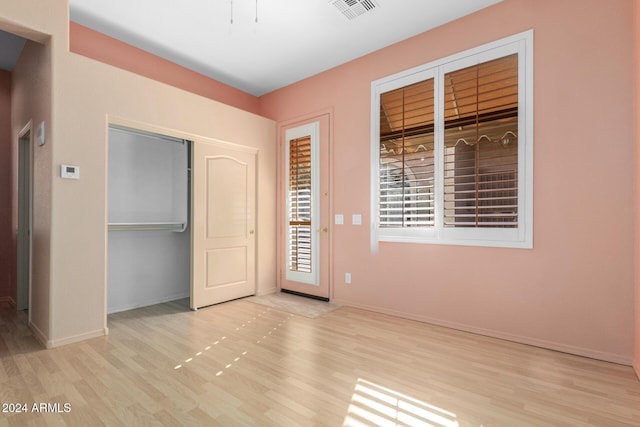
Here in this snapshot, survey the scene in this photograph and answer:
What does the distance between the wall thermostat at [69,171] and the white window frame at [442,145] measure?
2923 mm

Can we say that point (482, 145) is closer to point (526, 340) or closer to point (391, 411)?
point (526, 340)

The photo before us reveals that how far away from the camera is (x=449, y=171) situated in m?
3.30

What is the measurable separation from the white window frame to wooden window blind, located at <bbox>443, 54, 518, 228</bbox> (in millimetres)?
48

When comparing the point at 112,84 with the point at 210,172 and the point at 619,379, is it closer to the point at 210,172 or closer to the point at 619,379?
the point at 210,172

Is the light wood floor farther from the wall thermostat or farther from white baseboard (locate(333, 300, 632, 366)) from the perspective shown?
the wall thermostat

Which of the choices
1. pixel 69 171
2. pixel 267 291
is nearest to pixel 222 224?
pixel 267 291

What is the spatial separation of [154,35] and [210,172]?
1.58 m

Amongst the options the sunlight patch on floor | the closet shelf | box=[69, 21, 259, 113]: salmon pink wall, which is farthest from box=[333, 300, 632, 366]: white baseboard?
box=[69, 21, 259, 113]: salmon pink wall

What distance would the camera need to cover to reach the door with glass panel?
4375 mm

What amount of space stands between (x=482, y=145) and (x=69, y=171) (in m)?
3.71

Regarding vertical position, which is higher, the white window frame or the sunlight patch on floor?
the white window frame

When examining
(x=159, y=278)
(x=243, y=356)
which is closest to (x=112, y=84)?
(x=159, y=278)

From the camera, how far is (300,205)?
462 centimetres

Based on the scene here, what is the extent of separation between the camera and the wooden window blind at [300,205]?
4.55 m
